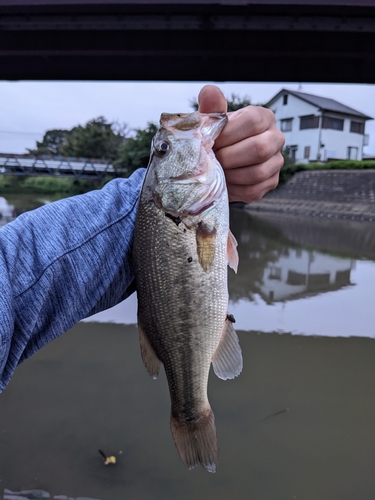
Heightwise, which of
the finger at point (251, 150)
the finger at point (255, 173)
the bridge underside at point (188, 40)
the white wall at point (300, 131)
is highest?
the white wall at point (300, 131)

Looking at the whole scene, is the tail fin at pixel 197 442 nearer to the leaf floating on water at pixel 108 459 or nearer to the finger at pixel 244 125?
the finger at pixel 244 125

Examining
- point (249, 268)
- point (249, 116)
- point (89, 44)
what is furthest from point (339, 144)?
point (249, 116)

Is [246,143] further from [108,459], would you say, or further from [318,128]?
[318,128]

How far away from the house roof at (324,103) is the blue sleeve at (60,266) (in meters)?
38.3

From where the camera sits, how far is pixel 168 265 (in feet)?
4.88

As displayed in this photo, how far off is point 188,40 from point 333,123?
34.6 metres

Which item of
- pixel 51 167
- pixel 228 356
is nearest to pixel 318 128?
pixel 51 167

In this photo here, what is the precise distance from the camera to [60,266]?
4.70 ft

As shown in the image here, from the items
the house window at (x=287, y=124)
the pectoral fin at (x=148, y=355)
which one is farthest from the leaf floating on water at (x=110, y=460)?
the house window at (x=287, y=124)

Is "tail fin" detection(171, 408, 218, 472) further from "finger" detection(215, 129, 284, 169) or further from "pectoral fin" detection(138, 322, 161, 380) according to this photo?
"finger" detection(215, 129, 284, 169)

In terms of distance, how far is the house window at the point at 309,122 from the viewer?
119 feet

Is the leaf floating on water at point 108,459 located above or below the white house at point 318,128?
below

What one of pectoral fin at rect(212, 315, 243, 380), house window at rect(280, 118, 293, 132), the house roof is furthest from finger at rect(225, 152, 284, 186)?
house window at rect(280, 118, 293, 132)

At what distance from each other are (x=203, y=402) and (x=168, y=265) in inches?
23.1
